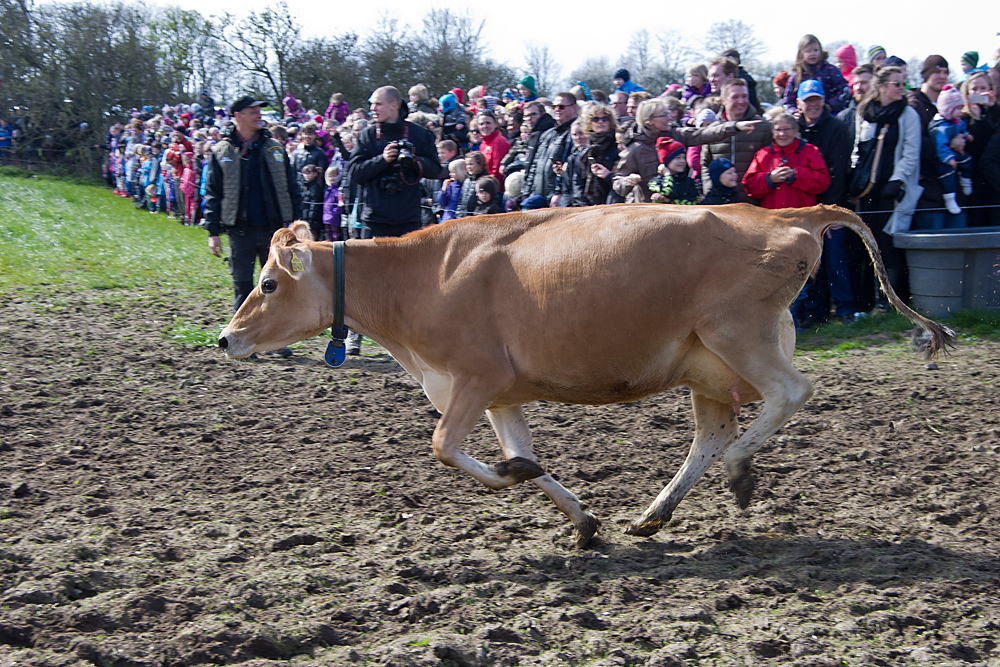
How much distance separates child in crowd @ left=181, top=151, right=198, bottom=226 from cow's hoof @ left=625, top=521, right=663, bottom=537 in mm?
18359

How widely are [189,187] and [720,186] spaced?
1594cm

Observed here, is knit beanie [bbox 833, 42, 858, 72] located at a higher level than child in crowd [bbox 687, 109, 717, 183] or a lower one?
higher

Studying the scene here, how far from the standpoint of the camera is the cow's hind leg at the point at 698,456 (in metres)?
4.45

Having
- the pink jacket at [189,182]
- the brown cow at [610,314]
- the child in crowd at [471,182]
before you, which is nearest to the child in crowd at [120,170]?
the pink jacket at [189,182]

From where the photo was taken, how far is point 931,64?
30.9 feet

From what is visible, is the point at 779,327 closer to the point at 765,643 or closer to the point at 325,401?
the point at 765,643

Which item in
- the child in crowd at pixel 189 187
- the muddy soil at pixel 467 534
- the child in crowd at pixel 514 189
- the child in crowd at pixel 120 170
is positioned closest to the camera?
the muddy soil at pixel 467 534

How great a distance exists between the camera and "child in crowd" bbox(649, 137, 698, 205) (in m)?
8.28

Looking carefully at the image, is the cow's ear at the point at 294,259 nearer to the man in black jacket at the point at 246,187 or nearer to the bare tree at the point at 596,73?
the man in black jacket at the point at 246,187

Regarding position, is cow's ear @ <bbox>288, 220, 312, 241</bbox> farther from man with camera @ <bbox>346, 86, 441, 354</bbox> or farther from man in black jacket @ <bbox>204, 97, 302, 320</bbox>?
man in black jacket @ <bbox>204, 97, 302, 320</bbox>

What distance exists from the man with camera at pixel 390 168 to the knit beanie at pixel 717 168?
2.51 metres

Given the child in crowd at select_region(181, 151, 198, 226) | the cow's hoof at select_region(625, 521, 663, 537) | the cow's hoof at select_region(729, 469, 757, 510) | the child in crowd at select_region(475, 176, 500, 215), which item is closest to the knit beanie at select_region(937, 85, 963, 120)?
the child in crowd at select_region(475, 176, 500, 215)

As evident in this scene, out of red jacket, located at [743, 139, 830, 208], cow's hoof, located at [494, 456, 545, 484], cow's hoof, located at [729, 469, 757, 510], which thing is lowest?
cow's hoof, located at [729, 469, 757, 510]

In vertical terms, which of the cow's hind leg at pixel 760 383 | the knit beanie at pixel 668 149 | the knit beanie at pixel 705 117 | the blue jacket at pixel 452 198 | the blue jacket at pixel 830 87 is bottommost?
the cow's hind leg at pixel 760 383
